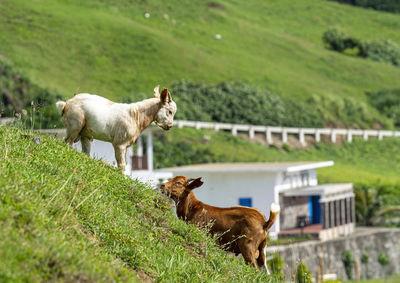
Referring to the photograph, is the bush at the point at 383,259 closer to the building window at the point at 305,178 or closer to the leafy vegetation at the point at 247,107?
the building window at the point at 305,178

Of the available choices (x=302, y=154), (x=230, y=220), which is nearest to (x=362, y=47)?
(x=302, y=154)

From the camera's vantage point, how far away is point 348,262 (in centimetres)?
4047

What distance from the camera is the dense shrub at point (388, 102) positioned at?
8875 centimetres

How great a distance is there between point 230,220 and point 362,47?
10696cm

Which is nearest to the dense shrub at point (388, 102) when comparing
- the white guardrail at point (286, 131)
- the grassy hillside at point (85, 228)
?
the white guardrail at point (286, 131)

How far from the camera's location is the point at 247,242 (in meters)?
9.20

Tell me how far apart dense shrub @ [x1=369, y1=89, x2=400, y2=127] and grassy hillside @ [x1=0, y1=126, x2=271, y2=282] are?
81.0 metres

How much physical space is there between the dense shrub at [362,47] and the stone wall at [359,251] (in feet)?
229

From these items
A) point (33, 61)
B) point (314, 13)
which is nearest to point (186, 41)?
point (33, 61)

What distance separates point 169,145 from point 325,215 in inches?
600

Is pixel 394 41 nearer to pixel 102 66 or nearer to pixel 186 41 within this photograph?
pixel 186 41

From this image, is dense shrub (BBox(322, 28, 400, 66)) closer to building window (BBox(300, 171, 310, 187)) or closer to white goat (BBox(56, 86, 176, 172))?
building window (BBox(300, 171, 310, 187))

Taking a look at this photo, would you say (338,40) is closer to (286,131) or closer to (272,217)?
(286,131)

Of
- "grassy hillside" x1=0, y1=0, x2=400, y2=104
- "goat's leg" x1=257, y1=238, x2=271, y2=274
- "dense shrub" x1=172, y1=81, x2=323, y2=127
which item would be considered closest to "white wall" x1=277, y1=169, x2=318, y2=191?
"dense shrub" x1=172, y1=81, x2=323, y2=127
